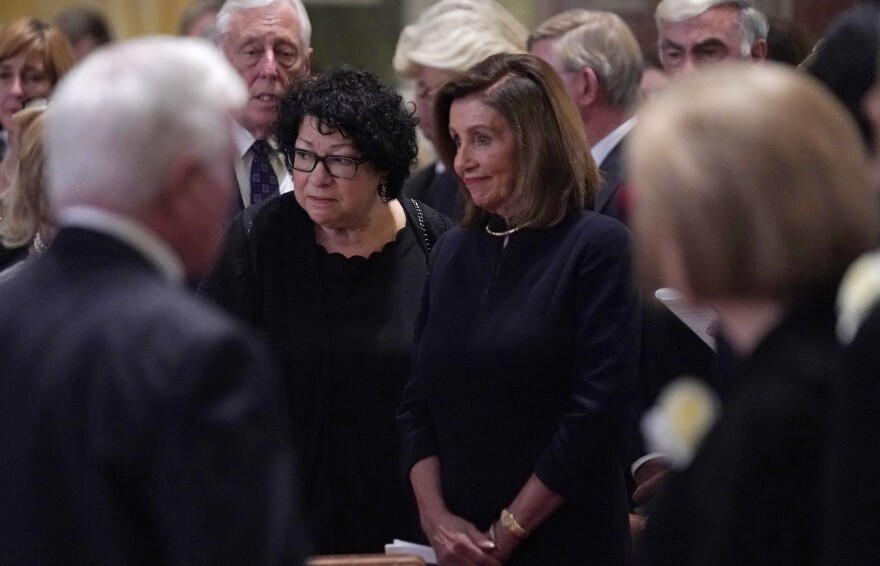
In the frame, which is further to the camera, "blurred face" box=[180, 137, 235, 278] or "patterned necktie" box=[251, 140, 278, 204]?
"patterned necktie" box=[251, 140, 278, 204]

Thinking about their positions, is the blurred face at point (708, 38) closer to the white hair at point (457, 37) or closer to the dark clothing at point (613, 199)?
the dark clothing at point (613, 199)

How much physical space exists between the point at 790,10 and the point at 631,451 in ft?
12.7

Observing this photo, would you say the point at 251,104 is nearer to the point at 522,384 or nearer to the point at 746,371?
the point at 522,384

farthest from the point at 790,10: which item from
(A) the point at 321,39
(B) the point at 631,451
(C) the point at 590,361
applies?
(C) the point at 590,361

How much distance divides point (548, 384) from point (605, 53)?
1974mm

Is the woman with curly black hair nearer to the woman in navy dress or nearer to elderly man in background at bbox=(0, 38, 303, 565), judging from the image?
the woman in navy dress

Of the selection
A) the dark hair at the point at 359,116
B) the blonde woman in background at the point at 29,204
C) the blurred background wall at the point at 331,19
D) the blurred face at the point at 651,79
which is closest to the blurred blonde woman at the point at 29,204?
the blonde woman in background at the point at 29,204

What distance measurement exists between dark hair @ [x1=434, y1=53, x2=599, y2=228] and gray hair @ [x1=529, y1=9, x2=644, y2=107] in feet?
4.65

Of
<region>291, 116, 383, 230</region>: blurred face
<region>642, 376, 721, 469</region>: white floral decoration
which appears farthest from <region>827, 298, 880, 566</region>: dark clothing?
<region>291, 116, 383, 230</region>: blurred face

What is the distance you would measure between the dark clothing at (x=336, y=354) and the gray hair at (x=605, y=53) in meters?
1.43

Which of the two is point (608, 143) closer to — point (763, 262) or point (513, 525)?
point (513, 525)

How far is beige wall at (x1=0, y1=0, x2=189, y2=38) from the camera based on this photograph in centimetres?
927

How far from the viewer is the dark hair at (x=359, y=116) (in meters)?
4.04

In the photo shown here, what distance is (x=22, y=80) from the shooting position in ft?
18.8
